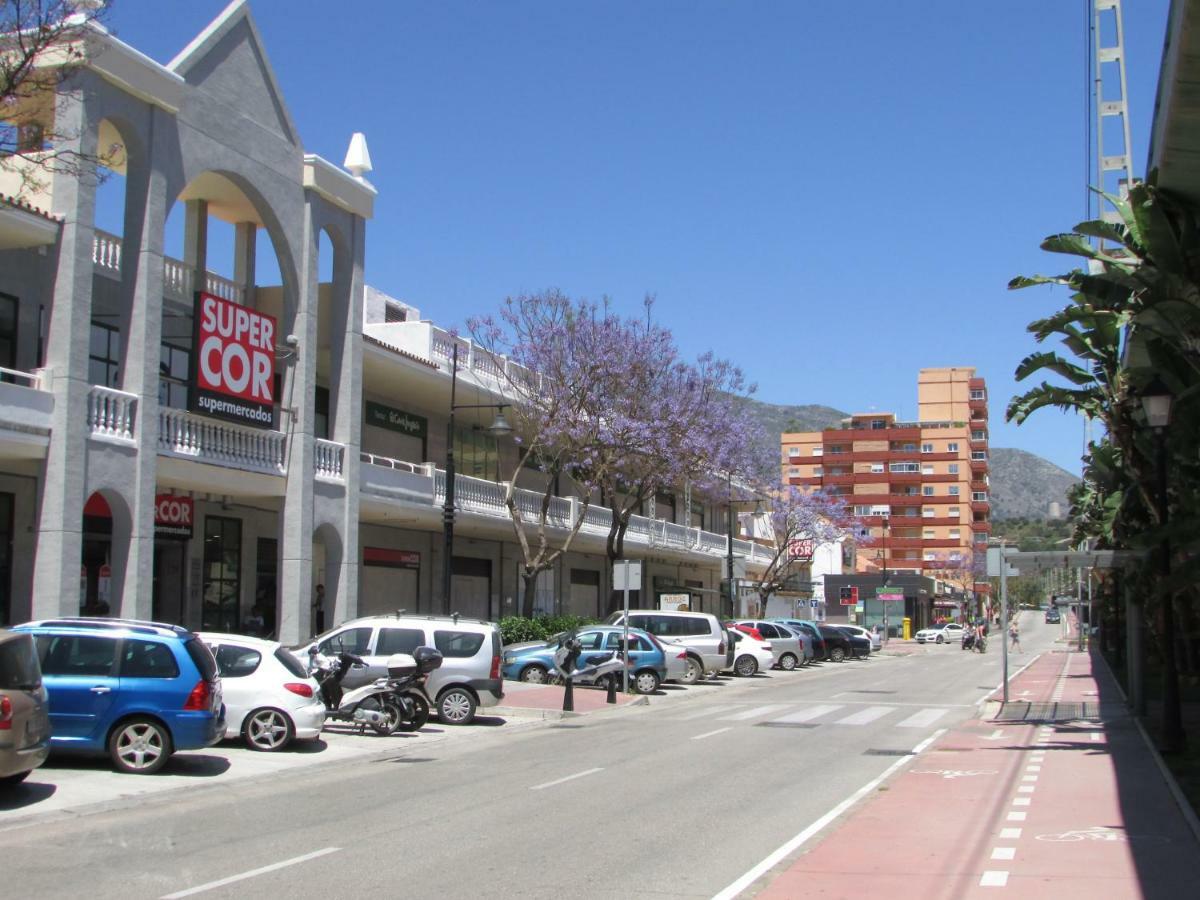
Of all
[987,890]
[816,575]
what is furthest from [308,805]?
[816,575]

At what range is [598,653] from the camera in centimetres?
3059

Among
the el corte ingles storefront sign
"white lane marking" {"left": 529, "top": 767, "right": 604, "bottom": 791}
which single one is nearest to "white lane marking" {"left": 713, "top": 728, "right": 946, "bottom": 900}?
"white lane marking" {"left": 529, "top": 767, "right": 604, "bottom": 791}

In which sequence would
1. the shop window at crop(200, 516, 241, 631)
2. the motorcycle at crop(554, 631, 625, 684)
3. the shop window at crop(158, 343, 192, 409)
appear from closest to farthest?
the shop window at crop(158, 343, 192, 409) < the shop window at crop(200, 516, 241, 631) < the motorcycle at crop(554, 631, 625, 684)

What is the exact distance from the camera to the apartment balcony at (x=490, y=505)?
32188 millimetres

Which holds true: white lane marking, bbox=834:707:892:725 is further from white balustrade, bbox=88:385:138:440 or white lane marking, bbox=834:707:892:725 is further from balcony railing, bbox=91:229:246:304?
balcony railing, bbox=91:229:246:304

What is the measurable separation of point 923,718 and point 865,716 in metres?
1.12

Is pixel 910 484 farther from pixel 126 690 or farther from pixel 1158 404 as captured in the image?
pixel 126 690

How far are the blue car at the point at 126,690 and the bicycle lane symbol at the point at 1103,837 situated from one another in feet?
30.0

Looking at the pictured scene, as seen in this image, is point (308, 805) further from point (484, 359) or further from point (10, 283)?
point (484, 359)

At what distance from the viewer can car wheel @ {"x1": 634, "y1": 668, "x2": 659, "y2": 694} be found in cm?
3060

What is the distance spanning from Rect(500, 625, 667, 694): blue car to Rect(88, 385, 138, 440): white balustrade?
11.3 m

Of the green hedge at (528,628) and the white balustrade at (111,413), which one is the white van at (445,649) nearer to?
the white balustrade at (111,413)

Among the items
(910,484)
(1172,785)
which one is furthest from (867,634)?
(910,484)

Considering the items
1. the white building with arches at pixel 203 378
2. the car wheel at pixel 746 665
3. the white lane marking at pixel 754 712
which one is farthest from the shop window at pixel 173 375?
the car wheel at pixel 746 665
